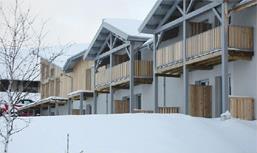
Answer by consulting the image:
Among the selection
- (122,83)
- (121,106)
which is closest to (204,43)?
(122,83)

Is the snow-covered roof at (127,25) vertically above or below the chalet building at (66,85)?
above

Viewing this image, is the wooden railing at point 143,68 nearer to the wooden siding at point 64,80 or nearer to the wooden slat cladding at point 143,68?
the wooden slat cladding at point 143,68

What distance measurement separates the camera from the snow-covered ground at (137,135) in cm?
1516

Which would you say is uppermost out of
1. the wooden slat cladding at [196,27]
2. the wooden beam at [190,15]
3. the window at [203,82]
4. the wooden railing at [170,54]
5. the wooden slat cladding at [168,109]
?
the wooden beam at [190,15]

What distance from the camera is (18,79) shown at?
14789mm

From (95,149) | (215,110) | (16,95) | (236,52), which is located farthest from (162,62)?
(16,95)

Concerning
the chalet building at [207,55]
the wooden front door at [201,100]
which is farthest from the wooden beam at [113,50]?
the wooden front door at [201,100]

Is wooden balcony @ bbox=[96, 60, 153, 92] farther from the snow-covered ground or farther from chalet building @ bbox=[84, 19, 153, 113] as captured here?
the snow-covered ground

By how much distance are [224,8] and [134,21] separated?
13138 mm

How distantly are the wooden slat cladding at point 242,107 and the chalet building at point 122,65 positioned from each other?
8807 mm

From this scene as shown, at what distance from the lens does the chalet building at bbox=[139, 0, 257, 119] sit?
20.2 m

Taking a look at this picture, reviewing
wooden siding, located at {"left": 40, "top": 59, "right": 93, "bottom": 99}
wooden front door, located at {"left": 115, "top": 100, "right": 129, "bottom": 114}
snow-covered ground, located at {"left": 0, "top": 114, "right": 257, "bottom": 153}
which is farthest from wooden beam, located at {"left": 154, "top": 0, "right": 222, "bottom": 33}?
wooden siding, located at {"left": 40, "top": 59, "right": 93, "bottom": 99}

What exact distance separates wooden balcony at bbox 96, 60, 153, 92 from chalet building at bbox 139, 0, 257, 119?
37.0 inches

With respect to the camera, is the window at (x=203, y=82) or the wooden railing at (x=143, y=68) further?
the wooden railing at (x=143, y=68)
